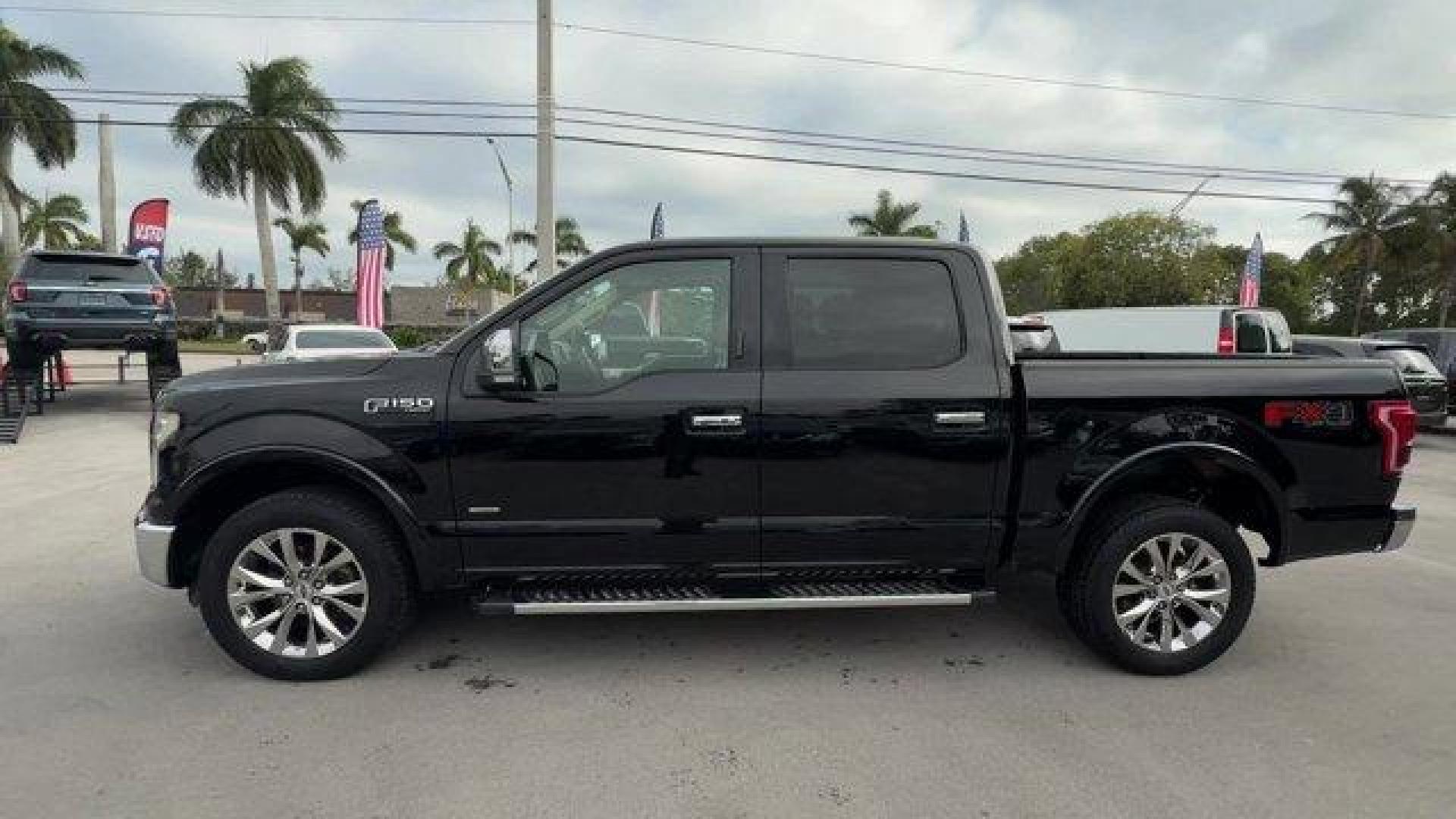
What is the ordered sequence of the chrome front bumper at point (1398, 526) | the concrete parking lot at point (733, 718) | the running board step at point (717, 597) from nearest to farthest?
the concrete parking lot at point (733, 718)
the running board step at point (717, 597)
the chrome front bumper at point (1398, 526)

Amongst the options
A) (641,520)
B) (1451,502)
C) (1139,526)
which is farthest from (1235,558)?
(1451,502)

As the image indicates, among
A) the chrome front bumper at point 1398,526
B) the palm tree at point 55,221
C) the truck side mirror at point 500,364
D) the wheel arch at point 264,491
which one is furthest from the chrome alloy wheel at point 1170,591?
the palm tree at point 55,221

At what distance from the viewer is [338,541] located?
3.57 metres

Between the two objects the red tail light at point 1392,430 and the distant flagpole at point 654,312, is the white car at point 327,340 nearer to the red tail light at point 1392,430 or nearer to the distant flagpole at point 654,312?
the distant flagpole at point 654,312

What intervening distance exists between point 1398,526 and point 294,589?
16.0 ft

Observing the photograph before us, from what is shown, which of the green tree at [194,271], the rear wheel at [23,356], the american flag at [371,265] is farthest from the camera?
the green tree at [194,271]

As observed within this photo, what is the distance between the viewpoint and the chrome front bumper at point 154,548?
3.55 meters

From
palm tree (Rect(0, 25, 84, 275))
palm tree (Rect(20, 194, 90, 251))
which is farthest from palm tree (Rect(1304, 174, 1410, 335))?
palm tree (Rect(20, 194, 90, 251))

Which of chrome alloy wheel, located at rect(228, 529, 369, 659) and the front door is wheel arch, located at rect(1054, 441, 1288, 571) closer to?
the front door

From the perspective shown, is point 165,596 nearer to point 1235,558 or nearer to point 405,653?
point 405,653

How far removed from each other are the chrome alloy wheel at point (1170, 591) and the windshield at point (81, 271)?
39.5ft

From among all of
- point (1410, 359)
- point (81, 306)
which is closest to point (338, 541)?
point (81, 306)

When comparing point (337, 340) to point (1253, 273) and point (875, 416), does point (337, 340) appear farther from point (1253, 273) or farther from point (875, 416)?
point (1253, 273)

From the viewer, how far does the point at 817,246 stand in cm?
378
